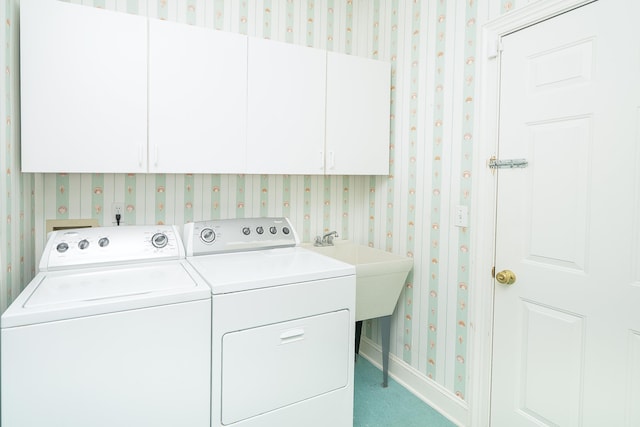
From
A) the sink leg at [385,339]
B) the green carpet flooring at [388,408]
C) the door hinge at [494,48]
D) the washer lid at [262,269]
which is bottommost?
the green carpet flooring at [388,408]

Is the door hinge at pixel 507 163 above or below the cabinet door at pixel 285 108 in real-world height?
below

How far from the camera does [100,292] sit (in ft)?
4.65

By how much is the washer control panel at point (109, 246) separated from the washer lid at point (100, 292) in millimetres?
51

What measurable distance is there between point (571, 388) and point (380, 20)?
2366mm

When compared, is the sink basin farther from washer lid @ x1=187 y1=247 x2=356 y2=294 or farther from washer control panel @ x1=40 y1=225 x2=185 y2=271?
washer control panel @ x1=40 y1=225 x2=185 y2=271

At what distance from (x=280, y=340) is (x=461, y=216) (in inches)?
44.8

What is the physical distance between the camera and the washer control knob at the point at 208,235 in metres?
2.07

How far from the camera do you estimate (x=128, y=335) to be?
1355 millimetres

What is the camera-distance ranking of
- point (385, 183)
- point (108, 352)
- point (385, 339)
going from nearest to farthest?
point (108, 352) < point (385, 339) < point (385, 183)

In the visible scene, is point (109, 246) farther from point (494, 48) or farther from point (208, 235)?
point (494, 48)

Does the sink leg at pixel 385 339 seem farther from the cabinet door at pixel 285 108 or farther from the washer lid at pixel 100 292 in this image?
the washer lid at pixel 100 292

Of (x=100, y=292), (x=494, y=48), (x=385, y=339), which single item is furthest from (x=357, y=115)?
(x=100, y=292)

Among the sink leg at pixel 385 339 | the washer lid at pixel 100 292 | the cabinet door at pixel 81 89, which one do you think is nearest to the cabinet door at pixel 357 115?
the sink leg at pixel 385 339

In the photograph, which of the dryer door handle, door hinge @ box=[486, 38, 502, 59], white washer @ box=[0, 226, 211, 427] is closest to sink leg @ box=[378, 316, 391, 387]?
the dryer door handle
